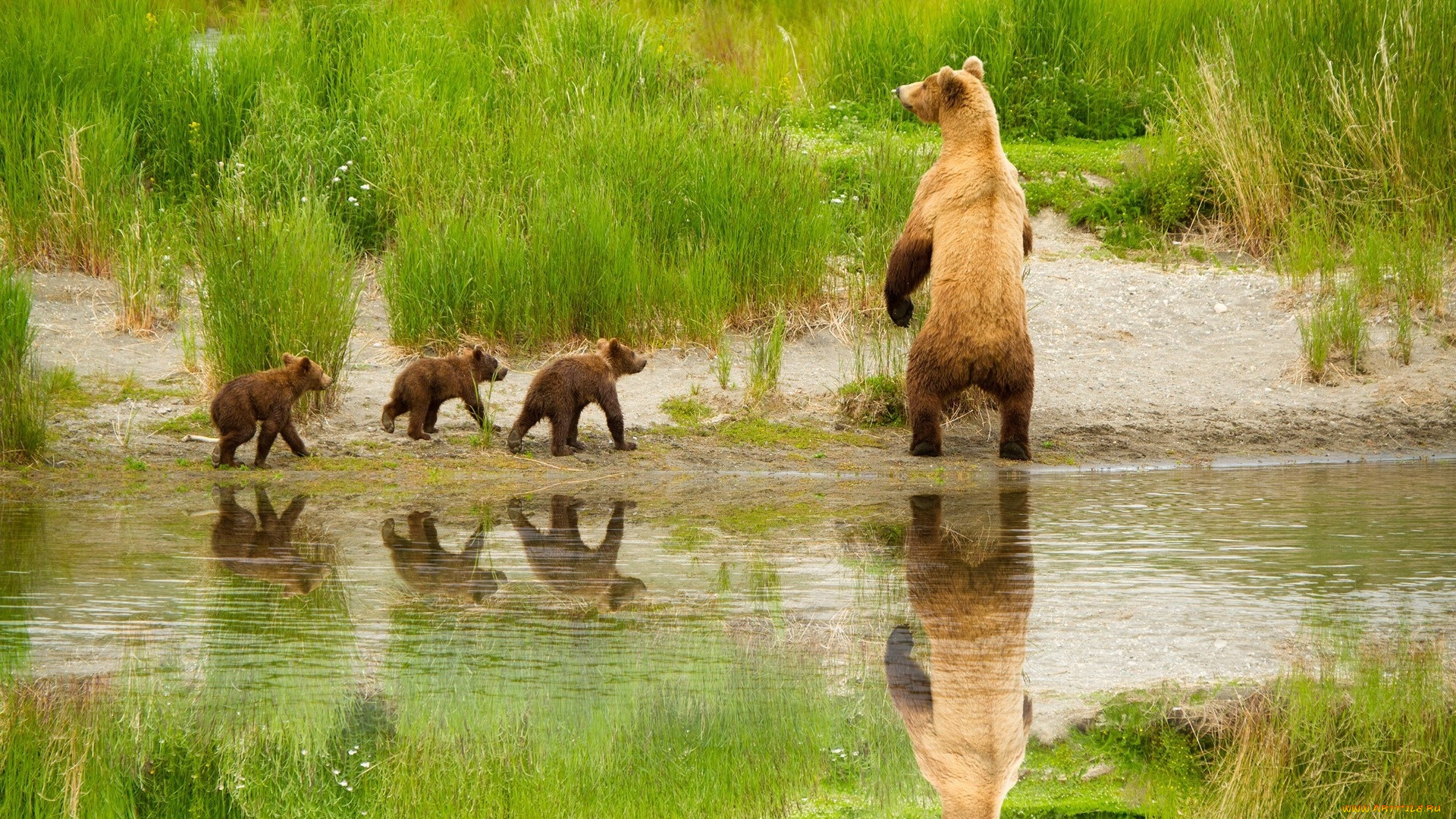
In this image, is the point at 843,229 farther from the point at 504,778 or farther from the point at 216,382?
the point at 504,778

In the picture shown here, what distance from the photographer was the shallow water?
432cm

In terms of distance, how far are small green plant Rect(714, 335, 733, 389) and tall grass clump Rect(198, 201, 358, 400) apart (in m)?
2.36

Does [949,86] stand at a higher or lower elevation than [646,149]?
higher

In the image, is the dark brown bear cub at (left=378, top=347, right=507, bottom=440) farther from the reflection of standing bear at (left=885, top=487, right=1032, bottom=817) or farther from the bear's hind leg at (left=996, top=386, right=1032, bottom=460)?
the reflection of standing bear at (left=885, top=487, right=1032, bottom=817)

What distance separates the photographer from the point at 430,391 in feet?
28.9

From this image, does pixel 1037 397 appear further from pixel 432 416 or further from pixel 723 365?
pixel 432 416

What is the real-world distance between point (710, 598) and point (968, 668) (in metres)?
1.22

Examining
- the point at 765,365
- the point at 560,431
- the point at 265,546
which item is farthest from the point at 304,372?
the point at 765,365

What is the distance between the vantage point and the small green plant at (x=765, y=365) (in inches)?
380

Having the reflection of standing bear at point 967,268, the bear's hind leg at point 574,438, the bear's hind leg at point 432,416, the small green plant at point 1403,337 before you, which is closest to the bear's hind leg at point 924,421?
the reflection of standing bear at point 967,268

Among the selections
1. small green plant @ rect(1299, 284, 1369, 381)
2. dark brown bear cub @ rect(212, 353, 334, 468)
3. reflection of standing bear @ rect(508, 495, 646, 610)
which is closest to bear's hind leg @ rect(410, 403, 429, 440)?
dark brown bear cub @ rect(212, 353, 334, 468)

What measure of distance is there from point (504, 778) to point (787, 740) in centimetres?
75

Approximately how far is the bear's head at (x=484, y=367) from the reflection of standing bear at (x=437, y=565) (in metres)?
2.35

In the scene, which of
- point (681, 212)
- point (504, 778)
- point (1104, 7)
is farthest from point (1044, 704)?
point (1104, 7)
